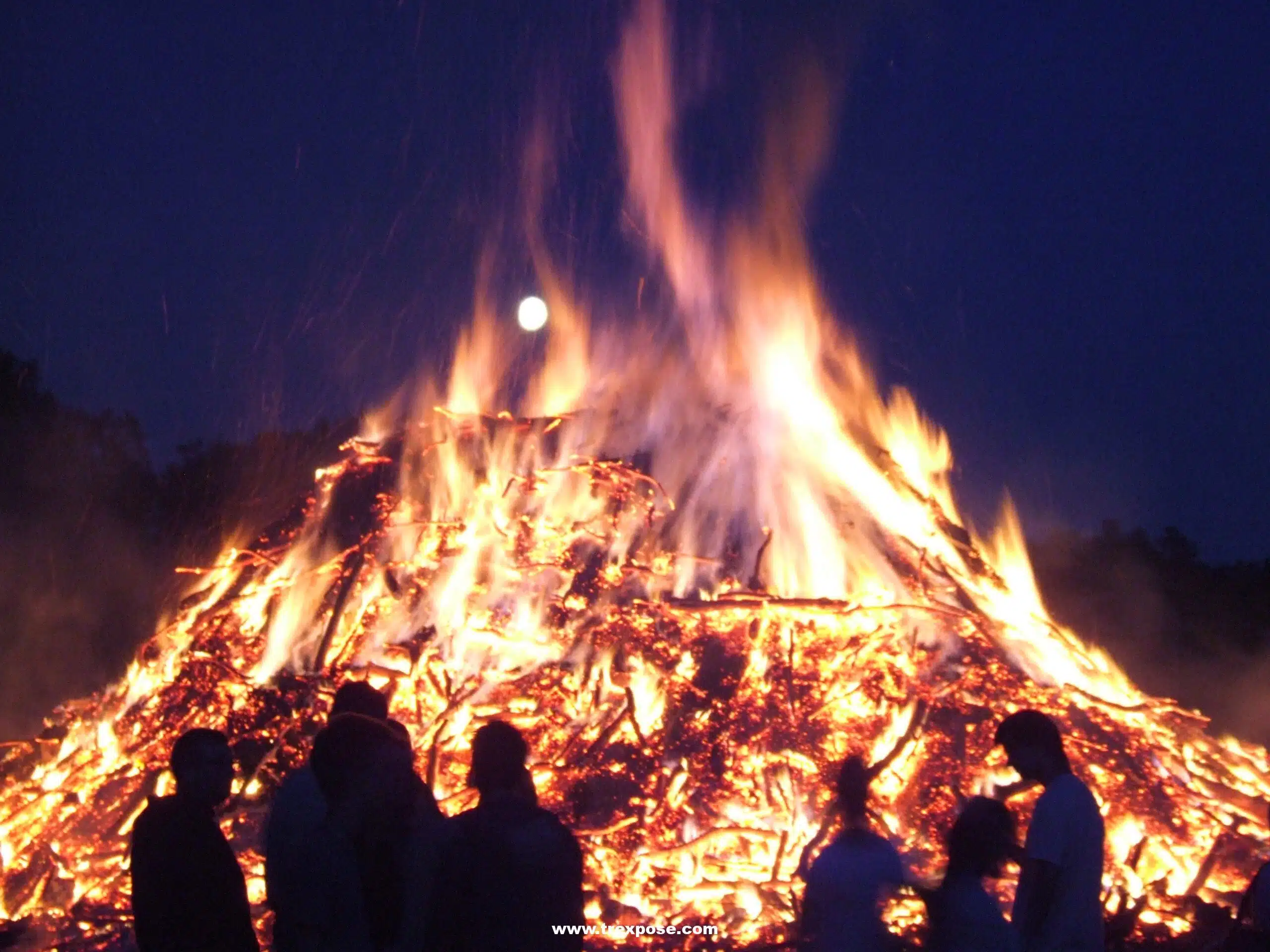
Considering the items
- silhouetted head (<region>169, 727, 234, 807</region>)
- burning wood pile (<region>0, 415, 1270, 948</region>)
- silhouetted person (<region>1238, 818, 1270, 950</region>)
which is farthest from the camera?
burning wood pile (<region>0, 415, 1270, 948</region>)

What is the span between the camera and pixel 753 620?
26.4ft

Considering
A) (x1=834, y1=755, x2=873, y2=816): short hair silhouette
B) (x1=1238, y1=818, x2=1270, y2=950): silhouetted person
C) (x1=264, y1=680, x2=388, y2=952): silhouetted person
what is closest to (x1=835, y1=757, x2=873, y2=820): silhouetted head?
(x1=834, y1=755, x2=873, y2=816): short hair silhouette

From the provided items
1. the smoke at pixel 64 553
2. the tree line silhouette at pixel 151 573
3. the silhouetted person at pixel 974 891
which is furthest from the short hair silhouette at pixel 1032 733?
the smoke at pixel 64 553

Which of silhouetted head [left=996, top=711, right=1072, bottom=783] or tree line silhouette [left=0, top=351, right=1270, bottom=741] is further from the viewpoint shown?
tree line silhouette [left=0, top=351, right=1270, bottom=741]

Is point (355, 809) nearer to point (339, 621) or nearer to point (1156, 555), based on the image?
point (339, 621)

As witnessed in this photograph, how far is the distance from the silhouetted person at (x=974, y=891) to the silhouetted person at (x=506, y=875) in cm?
106

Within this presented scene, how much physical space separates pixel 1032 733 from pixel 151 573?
20.2m

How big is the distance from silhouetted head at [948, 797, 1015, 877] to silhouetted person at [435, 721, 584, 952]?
1112 millimetres

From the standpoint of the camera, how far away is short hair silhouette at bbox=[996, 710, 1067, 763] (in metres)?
3.70

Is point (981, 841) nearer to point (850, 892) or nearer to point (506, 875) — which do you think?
point (850, 892)

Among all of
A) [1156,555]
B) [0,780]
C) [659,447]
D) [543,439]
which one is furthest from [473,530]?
[1156,555]

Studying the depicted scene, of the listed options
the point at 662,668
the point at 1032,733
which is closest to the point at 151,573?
the point at 662,668

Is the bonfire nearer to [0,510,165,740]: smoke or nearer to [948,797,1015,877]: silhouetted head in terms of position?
[948,797,1015,877]: silhouetted head

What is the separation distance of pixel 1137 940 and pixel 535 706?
381 cm
